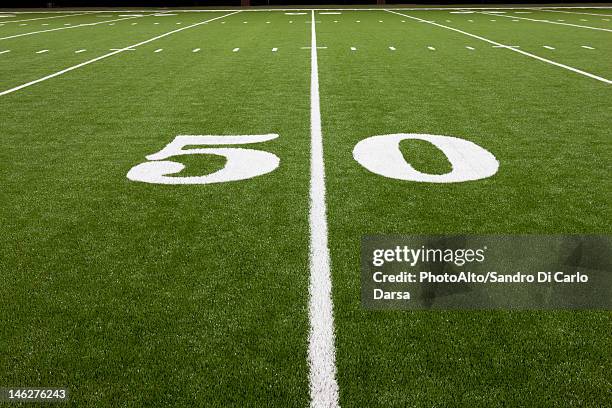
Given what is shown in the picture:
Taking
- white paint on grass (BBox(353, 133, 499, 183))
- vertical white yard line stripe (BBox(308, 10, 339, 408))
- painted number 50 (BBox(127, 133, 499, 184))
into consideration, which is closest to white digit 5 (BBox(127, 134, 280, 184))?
painted number 50 (BBox(127, 133, 499, 184))

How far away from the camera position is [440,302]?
9.91ft

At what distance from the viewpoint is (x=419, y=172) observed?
4.97 meters

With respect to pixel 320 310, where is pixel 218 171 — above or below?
above

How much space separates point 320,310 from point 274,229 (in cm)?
106

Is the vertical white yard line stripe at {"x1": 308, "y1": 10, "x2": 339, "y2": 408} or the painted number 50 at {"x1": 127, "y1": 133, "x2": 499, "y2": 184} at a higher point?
the painted number 50 at {"x1": 127, "y1": 133, "x2": 499, "y2": 184}

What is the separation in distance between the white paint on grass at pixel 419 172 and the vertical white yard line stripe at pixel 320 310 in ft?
1.74

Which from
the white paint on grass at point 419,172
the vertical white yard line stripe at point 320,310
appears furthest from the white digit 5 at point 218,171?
the white paint on grass at point 419,172

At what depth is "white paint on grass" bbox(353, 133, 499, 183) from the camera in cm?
488

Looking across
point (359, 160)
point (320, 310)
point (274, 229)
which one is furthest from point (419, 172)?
point (320, 310)

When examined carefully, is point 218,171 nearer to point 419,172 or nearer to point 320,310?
point 419,172

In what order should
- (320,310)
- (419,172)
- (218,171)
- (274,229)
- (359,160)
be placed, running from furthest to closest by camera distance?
1. (359,160)
2. (218,171)
3. (419,172)
4. (274,229)
5. (320,310)

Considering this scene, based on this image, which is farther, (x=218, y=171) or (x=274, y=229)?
(x=218, y=171)

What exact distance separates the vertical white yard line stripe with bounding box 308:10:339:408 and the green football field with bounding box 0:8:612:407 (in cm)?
1

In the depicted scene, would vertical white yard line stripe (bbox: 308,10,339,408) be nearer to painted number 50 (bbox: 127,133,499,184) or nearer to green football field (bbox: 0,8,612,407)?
green football field (bbox: 0,8,612,407)
